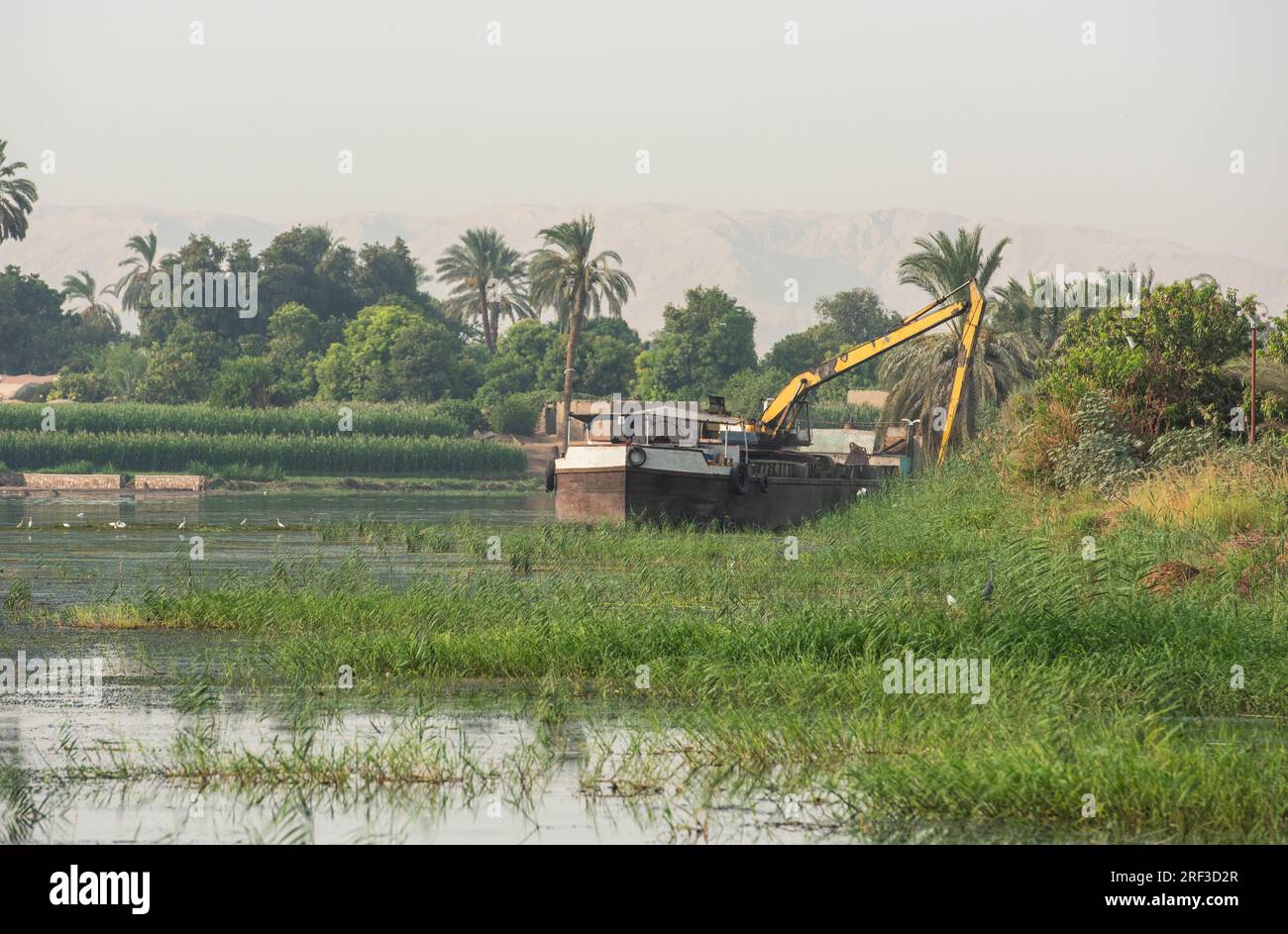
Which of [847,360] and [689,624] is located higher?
[847,360]

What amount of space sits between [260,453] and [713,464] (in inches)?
1681

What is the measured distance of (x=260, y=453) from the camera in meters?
77.0

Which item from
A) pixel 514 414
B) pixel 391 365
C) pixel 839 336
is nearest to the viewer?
pixel 514 414

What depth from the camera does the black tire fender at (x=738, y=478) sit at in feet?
126

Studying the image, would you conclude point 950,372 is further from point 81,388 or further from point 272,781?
point 81,388

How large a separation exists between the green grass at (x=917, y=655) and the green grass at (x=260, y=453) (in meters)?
53.1

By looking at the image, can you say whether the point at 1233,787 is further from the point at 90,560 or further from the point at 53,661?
the point at 90,560

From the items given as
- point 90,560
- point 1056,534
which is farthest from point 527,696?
point 90,560

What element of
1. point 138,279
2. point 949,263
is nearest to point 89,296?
point 138,279

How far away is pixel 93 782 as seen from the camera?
1024 cm

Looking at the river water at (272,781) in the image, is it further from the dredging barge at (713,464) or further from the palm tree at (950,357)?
the palm tree at (950,357)

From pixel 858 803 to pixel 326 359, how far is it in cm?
9301

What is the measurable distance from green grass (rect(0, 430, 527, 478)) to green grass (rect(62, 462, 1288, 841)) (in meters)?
53.1

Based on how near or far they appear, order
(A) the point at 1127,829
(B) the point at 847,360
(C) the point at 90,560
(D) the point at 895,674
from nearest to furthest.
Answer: (A) the point at 1127,829 → (D) the point at 895,674 → (C) the point at 90,560 → (B) the point at 847,360
